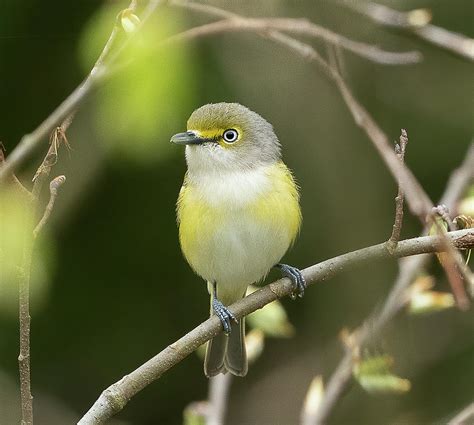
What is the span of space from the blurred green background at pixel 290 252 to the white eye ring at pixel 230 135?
0.78 meters

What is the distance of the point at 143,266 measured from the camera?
15.9 ft

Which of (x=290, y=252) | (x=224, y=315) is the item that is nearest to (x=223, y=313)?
(x=224, y=315)

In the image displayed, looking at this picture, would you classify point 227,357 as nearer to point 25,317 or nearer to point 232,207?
point 232,207

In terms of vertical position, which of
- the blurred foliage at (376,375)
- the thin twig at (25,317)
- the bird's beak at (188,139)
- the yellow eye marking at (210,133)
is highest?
the yellow eye marking at (210,133)

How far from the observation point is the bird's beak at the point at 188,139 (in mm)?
3271

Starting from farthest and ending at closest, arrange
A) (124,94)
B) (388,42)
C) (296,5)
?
(388,42) < (296,5) < (124,94)

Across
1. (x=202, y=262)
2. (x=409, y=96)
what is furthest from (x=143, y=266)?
(x=409, y=96)

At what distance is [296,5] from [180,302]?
69.8 inches

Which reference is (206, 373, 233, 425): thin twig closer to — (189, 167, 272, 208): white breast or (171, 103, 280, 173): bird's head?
(189, 167, 272, 208): white breast

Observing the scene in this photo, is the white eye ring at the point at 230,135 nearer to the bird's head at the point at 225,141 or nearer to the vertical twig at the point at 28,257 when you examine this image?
the bird's head at the point at 225,141

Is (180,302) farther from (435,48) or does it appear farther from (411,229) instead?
(435,48)

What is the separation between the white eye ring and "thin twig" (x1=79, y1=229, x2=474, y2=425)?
1177mm

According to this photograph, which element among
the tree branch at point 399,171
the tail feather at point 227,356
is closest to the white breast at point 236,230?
the tail feather at point 227,356

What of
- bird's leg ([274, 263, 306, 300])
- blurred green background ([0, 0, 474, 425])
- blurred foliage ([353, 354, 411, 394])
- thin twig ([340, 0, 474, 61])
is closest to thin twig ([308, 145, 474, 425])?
blurred foliage ([353, 354, 411, 394])
